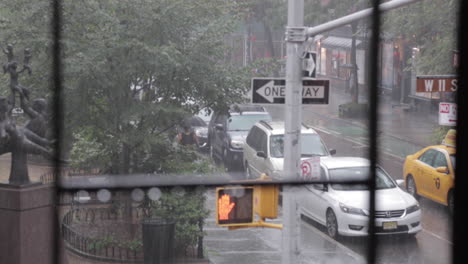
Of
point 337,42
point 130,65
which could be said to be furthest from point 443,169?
point 337,42

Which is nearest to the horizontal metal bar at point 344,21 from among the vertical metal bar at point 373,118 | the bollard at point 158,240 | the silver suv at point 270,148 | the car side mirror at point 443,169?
the vertical metal bar at point 373,118

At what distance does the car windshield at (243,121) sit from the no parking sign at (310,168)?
8.32 m

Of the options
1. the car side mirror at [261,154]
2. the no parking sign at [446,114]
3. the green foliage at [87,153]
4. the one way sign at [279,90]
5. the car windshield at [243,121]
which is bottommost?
the car side mirror at [261,154]

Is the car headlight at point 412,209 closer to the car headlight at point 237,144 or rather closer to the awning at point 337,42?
the car headlight at point 237,144

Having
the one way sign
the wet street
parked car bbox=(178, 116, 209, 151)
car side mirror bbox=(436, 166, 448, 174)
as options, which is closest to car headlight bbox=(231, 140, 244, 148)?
parked car bbox=(178, 116, 209, 151)

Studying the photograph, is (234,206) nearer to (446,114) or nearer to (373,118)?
(446,114)

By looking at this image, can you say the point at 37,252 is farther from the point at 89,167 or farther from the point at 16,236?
the point at 89,167

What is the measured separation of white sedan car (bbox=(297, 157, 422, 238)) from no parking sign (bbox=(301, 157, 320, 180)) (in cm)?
245

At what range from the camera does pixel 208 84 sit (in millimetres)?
10617

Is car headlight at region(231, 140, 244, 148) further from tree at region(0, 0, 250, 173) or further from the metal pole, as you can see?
the metal pole

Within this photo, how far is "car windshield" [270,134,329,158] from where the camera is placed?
47.1 feet

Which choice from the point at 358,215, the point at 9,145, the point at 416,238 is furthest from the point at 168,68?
the point at 416,238

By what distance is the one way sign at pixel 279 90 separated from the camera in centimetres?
852

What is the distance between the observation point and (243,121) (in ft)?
57.1
